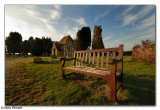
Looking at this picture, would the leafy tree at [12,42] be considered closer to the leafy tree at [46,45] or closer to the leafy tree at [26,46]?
the leafy tree at [26,46]

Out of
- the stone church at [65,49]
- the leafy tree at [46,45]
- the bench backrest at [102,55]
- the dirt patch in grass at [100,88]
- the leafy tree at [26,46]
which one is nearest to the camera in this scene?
the dirt patch in grass at [100,88]

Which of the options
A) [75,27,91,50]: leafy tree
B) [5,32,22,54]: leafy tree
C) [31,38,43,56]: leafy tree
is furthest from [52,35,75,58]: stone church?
[5,32,22,54]: leafy tree

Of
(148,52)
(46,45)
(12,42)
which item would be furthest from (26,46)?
(148,52)

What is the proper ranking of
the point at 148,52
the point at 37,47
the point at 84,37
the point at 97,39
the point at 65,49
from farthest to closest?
the point at 37,47 → the point at 97,39 → the point at 65,49 → the point at 84,37 → the point at 148,52

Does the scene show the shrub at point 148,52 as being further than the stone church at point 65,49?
No

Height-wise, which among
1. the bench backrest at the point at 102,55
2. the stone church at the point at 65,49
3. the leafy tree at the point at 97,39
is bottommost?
the bench backrest at the point at 102,55

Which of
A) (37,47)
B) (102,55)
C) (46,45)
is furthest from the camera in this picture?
(46,45)

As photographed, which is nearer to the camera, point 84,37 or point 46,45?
point 84,37

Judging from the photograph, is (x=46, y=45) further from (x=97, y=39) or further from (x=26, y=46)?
(x=97, y=39)

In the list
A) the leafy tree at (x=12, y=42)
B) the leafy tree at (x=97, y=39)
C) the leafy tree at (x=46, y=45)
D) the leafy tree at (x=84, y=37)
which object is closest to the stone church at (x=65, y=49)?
the leafy tree at (x=97, y=39)

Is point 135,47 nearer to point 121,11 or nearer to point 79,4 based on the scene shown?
point 121,11

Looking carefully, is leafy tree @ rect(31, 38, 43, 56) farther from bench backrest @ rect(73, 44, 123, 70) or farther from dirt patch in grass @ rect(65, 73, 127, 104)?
dirt patch in grass @ rect(65, 73, 127, 104)

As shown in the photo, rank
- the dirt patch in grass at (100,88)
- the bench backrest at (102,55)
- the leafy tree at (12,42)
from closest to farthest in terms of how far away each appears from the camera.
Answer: the dirt patch in grass at (100,88), the bench backrest at (102,55), the leafy tree at (12,42)
